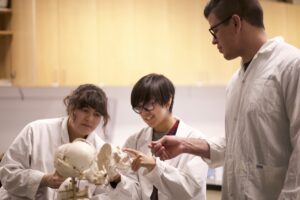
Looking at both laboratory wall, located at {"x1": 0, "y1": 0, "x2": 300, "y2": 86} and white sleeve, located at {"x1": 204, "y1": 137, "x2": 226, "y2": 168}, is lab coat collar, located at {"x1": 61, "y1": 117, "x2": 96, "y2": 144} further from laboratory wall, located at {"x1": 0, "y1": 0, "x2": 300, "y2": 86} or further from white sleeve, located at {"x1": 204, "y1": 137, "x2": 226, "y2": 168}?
laboratory wall, located at {"x1": 0, "y1": 0, "x2": 300, "y2": 86}

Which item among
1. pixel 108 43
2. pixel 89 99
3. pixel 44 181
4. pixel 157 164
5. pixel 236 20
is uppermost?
pixel 236 20

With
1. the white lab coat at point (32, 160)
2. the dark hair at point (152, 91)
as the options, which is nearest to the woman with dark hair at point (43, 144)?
the white lab coat at point (32, 160)

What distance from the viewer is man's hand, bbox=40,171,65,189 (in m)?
1.68

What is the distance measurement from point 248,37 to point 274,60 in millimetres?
115

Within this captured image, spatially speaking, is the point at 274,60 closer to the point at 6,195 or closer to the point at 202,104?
the point at 6,195

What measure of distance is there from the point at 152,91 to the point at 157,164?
0.35m

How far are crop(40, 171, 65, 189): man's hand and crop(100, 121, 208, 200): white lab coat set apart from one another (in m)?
0.20

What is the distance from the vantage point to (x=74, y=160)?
4.58 ft

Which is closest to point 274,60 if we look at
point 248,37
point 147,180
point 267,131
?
point 248,37

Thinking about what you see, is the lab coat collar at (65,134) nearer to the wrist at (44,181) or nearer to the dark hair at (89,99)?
the dark hair at (89,99)

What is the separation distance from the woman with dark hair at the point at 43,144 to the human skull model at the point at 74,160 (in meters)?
0.41

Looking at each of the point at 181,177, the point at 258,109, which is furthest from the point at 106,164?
the point at 258,109

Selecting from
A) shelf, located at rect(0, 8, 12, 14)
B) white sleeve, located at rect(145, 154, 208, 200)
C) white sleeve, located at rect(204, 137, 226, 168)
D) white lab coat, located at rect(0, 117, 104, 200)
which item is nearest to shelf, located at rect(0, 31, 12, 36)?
shelf, located at rect(0, 8, 12, 14)

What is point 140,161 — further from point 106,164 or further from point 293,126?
point 293,126
